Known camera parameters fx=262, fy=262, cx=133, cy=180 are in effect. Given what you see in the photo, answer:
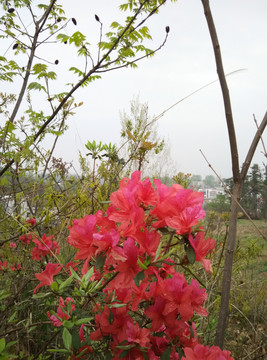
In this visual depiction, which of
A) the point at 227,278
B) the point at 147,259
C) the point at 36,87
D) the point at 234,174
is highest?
the point at 36,87

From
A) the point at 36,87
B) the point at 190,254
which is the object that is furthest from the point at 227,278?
the point at 36,87

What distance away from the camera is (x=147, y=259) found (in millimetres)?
621

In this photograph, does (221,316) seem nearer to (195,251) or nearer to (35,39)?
(195,251)

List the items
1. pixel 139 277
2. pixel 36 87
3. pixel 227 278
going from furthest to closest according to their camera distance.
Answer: pixel 36 87 < pixel 227 278 < pixel 139 277

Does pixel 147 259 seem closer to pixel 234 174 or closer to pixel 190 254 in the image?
pixel 190 254

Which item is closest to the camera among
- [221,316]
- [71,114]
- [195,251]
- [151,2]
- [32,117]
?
[195,251]

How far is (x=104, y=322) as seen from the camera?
2.30 feet

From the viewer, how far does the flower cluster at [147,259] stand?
63 cm

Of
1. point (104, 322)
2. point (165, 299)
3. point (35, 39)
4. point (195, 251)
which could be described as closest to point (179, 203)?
point (195, 251)

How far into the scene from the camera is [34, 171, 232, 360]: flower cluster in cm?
63

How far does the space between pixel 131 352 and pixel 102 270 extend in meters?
0.22

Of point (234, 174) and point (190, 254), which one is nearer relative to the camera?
point (190, 254)

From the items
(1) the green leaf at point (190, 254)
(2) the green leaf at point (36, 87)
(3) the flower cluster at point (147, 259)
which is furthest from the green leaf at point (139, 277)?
(2) the green leaf at point (36, 87)

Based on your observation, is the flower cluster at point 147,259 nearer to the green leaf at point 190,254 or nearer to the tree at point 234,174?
the green leaf at point 190,254
